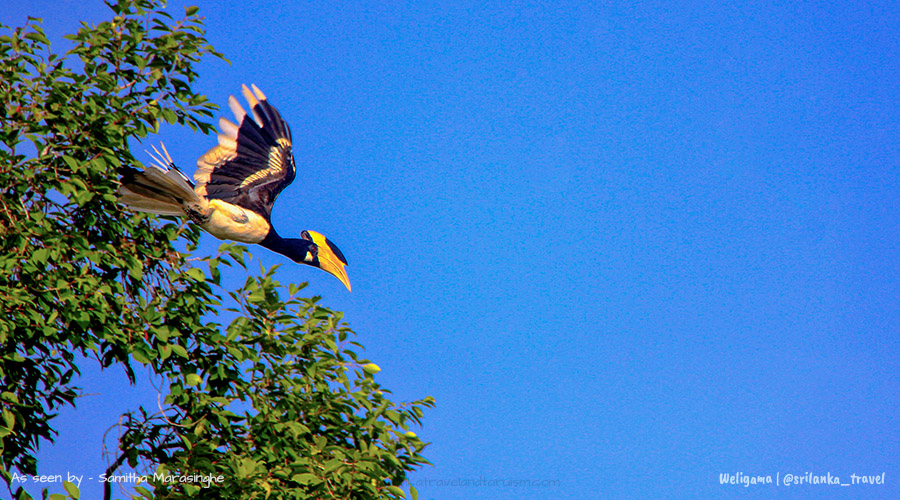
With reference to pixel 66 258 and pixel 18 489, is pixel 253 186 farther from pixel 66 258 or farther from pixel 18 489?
pixel 18 489

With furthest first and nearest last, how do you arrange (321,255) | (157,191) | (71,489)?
(321,255)
(157,191)
(71,489)

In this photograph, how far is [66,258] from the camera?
6.36m

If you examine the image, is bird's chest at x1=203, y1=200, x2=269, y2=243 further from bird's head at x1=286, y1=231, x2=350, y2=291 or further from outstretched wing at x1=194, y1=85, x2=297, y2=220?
bird's head at x1=286, y1=231, x2=350, y2=291

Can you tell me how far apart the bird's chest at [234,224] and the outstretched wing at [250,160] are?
0.37ft

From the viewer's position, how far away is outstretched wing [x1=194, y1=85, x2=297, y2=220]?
7098 mm

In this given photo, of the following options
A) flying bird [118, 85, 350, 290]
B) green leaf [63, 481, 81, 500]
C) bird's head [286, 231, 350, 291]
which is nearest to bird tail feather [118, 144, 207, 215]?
flying bird [118, 85, 350, 290]

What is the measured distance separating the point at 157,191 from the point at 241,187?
824mm

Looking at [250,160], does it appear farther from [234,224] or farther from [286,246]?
[286,246]

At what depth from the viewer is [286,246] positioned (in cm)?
737

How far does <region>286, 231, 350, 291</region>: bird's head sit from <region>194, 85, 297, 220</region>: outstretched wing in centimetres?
42

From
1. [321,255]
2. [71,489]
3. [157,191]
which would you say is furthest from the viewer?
[321,255]

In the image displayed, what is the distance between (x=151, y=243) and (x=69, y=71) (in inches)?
59.8

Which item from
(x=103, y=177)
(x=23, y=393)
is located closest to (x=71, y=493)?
(x=23, y=393)

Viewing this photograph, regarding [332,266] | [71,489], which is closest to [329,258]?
[332,266]
